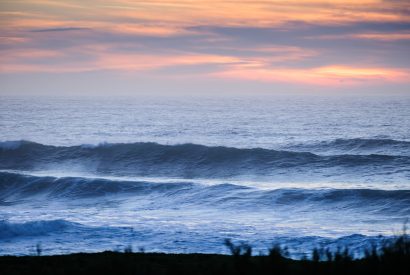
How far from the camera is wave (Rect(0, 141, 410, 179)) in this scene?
30.4m

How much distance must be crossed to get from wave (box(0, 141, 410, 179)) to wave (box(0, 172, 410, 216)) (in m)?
5.38

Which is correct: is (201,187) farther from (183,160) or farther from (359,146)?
Result: (359,146)

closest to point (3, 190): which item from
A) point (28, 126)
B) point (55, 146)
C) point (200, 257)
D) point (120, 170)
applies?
point (120, 170)

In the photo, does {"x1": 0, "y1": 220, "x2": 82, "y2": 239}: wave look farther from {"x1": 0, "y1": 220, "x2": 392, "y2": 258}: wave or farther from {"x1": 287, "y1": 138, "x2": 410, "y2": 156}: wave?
{"x1": 287, "y1": 138, "x2": 410, "y2": 156}: wave

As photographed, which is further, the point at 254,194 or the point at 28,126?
the point at 28,126

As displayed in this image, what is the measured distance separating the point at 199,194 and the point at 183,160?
11.6 metres

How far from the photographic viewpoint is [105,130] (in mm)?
50438

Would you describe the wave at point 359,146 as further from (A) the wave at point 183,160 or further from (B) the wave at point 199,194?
(B) the wave at point 199,194

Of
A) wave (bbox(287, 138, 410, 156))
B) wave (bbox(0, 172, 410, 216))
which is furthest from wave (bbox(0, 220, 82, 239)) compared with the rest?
wave (bbox(287, 138, 410, 156))

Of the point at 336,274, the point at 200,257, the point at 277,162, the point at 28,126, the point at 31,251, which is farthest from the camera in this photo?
the point at 28,126

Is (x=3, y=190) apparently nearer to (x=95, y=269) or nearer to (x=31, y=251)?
(x=31, y=251)

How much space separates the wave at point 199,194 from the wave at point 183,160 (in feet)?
17.6

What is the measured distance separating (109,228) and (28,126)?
3932 cm

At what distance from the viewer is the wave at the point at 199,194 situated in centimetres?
2086
